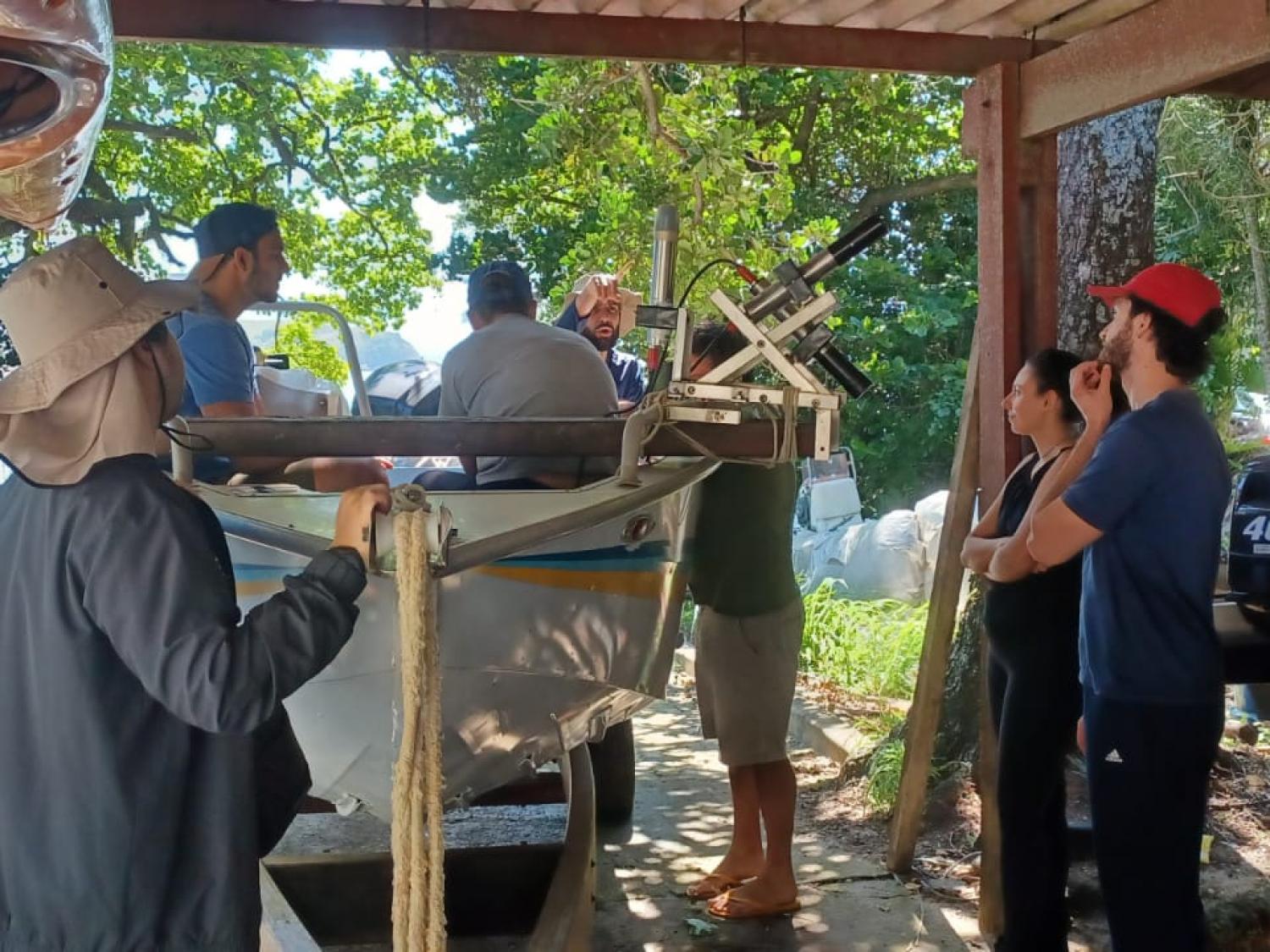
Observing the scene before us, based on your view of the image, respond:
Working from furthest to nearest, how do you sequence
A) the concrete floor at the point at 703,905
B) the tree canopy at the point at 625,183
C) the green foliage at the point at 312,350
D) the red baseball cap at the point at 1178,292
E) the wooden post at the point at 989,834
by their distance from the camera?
the green foliage at the point at 312,350, the tree canopy at the point at 625,183, the concrete floor at the point at 703,905, the wooden post at the point at 989,834, the red baseball cap at the point at 1178,292

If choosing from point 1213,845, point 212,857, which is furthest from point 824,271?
point 1213,845

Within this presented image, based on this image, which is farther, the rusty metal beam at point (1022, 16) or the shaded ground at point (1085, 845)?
the shaded ground at point (1085, 845)

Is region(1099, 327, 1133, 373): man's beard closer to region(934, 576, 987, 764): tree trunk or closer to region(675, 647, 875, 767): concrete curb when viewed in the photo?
region(934, 576, 987, 764): tree trunk

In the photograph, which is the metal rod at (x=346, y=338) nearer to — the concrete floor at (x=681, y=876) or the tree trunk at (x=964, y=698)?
the concrete floor at (x=681, y=876)

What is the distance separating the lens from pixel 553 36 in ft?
14.2

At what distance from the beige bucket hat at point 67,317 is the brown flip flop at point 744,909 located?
3314mm

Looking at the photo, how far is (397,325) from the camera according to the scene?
62.4 feet

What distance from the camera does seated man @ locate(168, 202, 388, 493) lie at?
418 cm

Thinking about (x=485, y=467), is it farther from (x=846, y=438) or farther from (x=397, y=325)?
(x=397, y=325)

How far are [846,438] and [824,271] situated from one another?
45.2ft

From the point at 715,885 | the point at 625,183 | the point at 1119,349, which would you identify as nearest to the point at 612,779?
the point at 715,885

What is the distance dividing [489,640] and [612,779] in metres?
2.70

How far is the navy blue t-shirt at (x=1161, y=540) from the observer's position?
3.13 meters

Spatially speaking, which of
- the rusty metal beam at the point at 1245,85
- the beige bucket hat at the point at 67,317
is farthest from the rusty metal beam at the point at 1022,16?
the beige bucket hat at the point at 67,317
